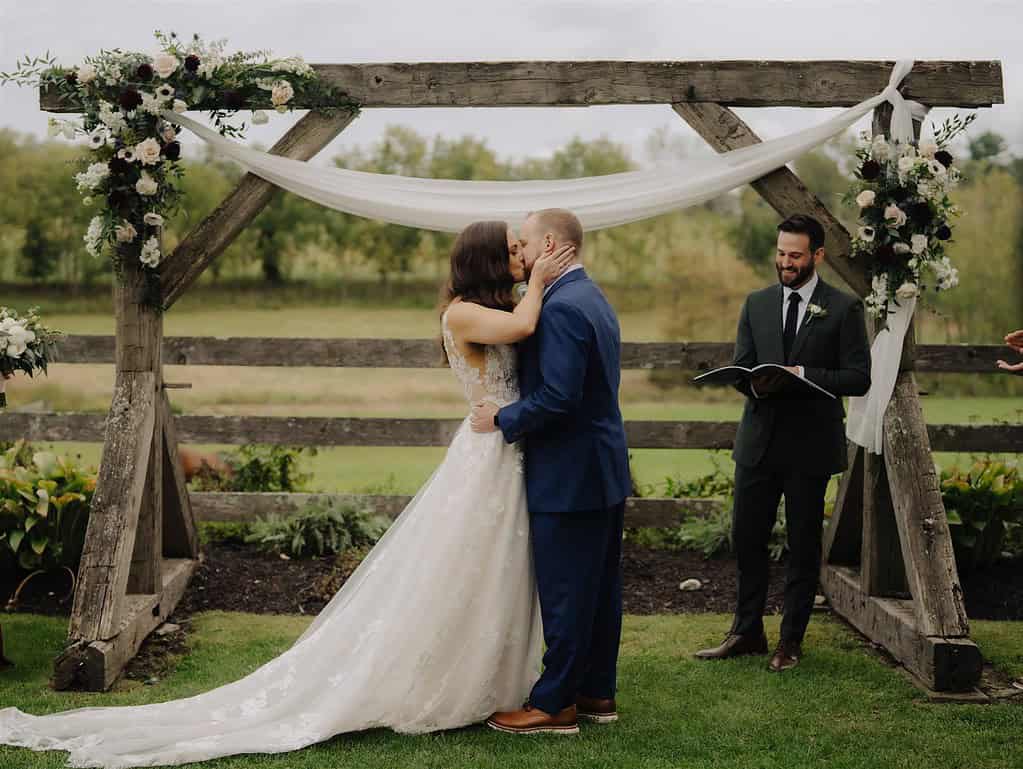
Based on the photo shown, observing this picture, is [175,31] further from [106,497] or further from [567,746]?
[567,746]

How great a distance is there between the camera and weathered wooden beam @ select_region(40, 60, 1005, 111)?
557 centimetres

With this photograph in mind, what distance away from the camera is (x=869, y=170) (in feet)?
17.9

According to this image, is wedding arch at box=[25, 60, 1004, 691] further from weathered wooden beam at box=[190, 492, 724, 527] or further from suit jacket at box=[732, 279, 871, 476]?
weathered wooden beam at box=[190, 492, 724, 527]

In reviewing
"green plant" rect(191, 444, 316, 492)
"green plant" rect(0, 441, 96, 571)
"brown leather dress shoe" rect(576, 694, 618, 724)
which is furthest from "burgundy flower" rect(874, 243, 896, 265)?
"green plant" rect(0, 441, 96, 571)

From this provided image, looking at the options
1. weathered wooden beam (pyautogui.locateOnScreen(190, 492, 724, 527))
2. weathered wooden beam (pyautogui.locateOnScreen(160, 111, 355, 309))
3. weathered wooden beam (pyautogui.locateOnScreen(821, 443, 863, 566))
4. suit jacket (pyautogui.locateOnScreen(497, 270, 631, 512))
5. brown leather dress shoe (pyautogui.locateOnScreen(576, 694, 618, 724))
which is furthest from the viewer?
weathered wooden beam (pyautogui.locateOnScreen(190, 492, 724, 527))

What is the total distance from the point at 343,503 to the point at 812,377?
3519mm

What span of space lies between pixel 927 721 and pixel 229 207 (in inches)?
161

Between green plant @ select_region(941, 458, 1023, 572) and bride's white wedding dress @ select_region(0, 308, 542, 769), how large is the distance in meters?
3.36

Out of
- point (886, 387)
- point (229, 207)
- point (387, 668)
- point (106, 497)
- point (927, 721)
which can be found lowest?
point (927, 721)

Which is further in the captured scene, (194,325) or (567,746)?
(194,325)

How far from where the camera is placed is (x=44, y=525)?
6336 mm

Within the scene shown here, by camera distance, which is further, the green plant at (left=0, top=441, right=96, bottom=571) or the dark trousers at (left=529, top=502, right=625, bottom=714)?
the green plant at (left=0, top=441, right=96, bottom=571)

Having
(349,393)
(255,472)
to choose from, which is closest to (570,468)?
(255,472)

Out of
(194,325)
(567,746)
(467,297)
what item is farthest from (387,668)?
(194,325)
